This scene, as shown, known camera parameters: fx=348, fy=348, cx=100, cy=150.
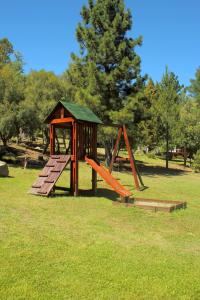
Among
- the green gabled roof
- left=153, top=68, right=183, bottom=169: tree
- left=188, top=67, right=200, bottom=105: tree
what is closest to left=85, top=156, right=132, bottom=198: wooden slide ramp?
the green gabled roof

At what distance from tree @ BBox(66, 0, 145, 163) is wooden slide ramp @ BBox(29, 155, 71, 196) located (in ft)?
39.1

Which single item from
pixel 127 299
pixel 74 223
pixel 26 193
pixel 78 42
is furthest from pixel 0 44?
pixel 127 299

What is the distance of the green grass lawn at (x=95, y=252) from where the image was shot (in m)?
5.31

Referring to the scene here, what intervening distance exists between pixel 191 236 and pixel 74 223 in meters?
3.02

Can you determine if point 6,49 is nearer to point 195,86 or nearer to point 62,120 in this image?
point 195,86

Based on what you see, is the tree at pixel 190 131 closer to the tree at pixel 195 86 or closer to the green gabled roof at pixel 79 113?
the tree at pixel 195 86

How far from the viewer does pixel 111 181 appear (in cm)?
1362

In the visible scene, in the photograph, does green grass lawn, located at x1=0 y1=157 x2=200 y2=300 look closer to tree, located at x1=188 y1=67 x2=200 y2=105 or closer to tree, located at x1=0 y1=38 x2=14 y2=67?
tree, located at x1=188 y1=67 x2=200 y2=105

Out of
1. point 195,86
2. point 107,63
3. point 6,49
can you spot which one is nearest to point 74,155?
point 107,63

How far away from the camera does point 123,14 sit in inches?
1095

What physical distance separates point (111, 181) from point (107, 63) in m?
16.3

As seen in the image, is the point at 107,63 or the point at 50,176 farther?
the point at 107,63

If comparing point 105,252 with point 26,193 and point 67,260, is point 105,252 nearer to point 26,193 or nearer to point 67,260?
point 67,260

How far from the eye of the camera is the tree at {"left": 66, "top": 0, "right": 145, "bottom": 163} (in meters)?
26.7
